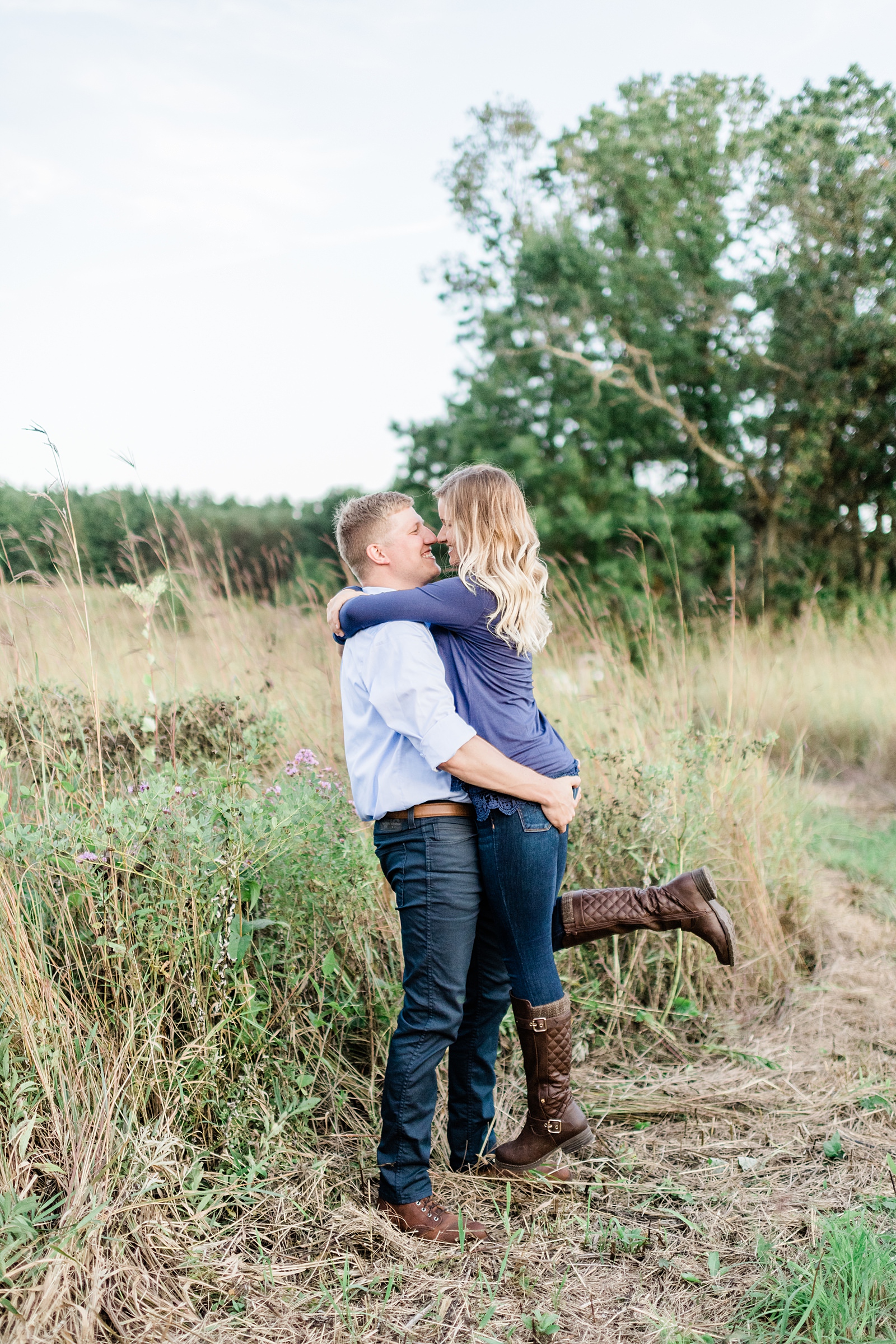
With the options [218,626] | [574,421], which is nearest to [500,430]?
[574,421]

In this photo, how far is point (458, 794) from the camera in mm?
2201

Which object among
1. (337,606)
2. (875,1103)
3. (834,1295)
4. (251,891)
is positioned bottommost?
(875,1103)

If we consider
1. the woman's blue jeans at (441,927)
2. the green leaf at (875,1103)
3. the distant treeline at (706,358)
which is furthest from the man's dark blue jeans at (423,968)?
the distant treeline at (706,358)

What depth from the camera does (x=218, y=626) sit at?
4664 millimetres

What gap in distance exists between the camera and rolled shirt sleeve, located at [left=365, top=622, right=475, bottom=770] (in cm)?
208

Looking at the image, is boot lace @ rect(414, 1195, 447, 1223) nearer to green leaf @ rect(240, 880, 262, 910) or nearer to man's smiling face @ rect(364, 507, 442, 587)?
green leaf @ rect(240, 880, 262, 910)

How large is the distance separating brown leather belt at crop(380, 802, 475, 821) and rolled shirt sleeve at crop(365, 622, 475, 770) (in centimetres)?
9

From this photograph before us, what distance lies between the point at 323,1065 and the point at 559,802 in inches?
44.6

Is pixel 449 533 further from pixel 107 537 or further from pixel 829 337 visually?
pixel 829 337

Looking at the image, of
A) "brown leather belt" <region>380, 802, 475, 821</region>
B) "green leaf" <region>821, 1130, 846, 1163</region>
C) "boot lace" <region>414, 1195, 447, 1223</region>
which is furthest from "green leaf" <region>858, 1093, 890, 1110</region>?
"brown leather belt" <region>380, 802, 475, 821</region>

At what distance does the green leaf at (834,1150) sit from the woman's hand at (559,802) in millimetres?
1225

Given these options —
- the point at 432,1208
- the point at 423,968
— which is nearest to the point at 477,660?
the point at 423,968

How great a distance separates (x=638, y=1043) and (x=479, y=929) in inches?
48.2

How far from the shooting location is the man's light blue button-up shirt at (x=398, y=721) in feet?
6.84
